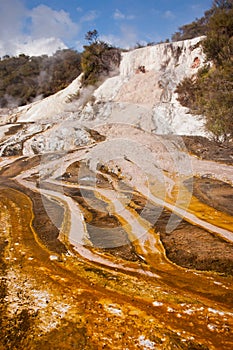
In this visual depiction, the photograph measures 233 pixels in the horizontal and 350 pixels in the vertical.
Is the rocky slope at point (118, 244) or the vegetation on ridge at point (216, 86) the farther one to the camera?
the vegetation on ridge at point (216, 86)

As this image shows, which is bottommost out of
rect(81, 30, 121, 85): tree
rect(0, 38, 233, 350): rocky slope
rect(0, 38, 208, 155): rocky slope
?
rect(0, 38, 233, 350): rocky slope

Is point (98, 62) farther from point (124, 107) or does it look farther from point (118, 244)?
point (118, 244)

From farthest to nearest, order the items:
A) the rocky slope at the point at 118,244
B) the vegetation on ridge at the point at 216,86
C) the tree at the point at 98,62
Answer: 1. the tree at the point at 98,62
2. the vegetation on ridge at the point at 216,86
3. the rocky slope at the point at 118,244

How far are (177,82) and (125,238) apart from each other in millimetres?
16139

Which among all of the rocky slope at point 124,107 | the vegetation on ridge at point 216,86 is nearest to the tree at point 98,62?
the rocky slope at point 124,107

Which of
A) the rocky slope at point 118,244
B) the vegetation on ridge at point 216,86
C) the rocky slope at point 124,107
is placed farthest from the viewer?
the rocky slope at point 124,107

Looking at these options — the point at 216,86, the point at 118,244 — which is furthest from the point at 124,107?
the point at 118,244

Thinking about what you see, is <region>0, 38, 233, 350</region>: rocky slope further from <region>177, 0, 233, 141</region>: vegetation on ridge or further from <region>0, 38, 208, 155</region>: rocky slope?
<region>177, 0, 233, 141</region>: vegetation on ridge

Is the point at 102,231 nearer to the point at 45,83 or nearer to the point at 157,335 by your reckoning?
the point at 157,335

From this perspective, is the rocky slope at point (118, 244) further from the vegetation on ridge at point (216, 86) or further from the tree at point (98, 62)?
the tree at point (98, 62)

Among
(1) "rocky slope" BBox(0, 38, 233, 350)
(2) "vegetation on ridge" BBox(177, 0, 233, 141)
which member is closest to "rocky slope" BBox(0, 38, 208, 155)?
(1) "rocky slope" BBox(0, 38, 233, 350)

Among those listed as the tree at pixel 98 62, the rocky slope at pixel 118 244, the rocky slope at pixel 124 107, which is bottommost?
the rocky slope at pixel 118 244

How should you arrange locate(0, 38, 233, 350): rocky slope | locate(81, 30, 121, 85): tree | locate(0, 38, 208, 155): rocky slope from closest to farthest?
locate(0, 38, 233, 350): rocky slope → locate(0, 38, 208, 155): rocky slope → locate(81, 30, 121, 85): tree

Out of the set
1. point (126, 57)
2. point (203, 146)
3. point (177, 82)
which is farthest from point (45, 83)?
point (203, 146)
